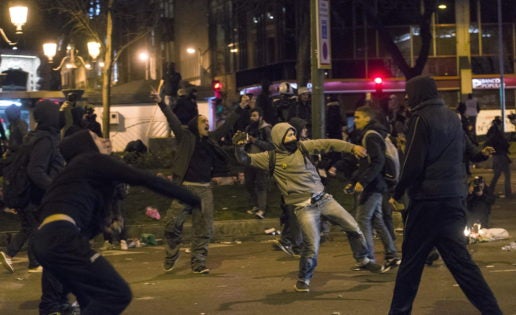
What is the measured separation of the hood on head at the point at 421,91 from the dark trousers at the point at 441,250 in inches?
30.2

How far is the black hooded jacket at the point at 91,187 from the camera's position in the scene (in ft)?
18.6

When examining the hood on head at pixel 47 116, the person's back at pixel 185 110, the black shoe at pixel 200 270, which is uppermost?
the person's back at pixel 185 110

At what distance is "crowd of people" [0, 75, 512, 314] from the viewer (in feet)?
18.6

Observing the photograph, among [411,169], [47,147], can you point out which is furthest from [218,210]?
[411,169]

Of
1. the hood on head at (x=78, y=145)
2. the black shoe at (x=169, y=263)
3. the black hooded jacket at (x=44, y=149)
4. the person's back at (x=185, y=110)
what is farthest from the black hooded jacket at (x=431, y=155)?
the person's back at (x=185, y=110)

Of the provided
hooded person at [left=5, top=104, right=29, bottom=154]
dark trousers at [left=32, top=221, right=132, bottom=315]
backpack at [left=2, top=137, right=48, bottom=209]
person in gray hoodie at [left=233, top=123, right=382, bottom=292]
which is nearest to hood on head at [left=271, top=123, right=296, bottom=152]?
person in gray hoodie at [left=233, top=123, right=382, bottom=292]

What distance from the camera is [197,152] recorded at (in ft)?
35.2

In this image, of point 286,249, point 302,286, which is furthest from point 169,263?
point 302,286

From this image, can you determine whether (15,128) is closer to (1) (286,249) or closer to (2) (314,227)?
(1) (286,249)

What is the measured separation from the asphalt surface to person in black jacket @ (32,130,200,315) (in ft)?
9.22

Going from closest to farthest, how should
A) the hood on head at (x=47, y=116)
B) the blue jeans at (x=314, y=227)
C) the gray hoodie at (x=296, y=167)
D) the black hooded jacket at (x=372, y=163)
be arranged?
the hood on head at (x=47, y=116), the blue jeans at (x=314, y=227), the gray hoodie at (x=296, y=167), the black hooded jacket at (x=372, y=163)

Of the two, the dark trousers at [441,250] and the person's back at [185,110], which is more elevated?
the person's back at [185,110]

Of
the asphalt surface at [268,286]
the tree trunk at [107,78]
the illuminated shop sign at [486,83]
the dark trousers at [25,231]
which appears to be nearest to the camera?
the asphalt surface at [268,286]

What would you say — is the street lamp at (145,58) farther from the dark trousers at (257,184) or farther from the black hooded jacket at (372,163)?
the black hooded jacket at (372,163)
